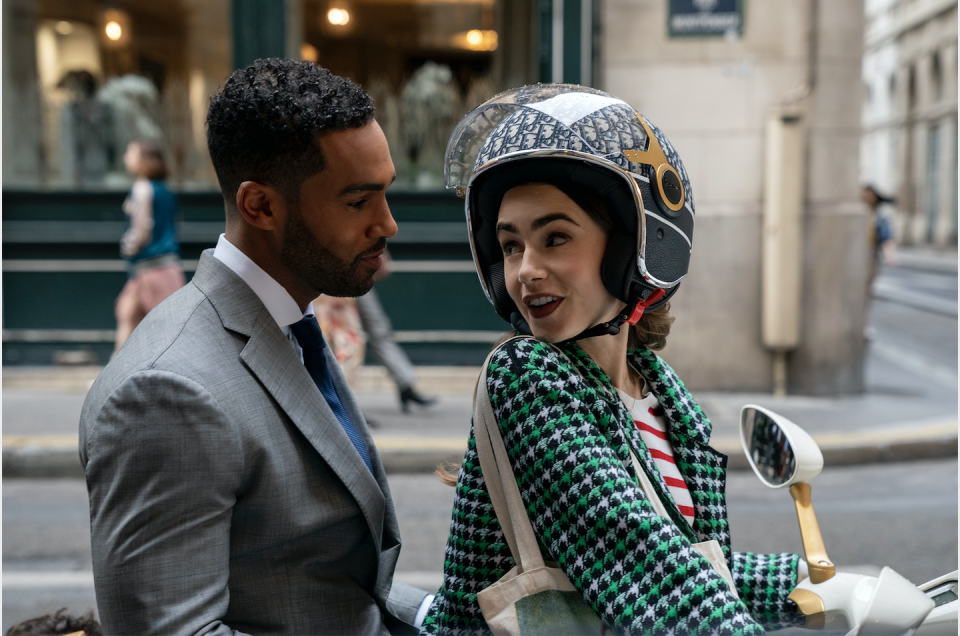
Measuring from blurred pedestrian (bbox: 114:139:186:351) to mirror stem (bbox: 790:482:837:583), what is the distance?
20.4 ft

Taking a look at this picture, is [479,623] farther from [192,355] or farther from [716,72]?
[716,72]

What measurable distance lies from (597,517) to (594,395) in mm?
210

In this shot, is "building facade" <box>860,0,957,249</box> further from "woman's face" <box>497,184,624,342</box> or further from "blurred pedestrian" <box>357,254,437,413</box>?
"woman's face" <box>497,184,624,342</box>

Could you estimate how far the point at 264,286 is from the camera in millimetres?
1635

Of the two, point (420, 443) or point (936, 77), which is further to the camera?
point (936, 77)

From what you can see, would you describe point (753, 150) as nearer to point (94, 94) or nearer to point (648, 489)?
point (94, 94)

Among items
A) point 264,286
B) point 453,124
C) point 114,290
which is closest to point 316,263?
point 264,286

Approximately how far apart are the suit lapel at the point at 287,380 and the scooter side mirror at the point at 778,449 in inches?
26.9

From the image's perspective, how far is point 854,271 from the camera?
26.5 ft

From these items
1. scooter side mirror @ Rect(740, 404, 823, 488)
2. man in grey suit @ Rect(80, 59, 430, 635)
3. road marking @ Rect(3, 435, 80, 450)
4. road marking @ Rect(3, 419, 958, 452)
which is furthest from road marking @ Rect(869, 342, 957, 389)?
man in grey suit @ Rect(80, 59, 430, 635)

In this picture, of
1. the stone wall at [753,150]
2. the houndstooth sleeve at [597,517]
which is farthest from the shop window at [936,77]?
the houndstooth sleeve at [597,517]

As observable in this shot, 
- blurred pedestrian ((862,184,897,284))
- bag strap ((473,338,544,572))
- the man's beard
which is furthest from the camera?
blurred pedestrian ((862,184,897,284))

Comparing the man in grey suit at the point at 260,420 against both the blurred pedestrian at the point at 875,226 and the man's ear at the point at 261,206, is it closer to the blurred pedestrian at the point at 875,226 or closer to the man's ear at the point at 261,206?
the man's ear at the point at 261,206

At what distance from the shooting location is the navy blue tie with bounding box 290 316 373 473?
168cm
